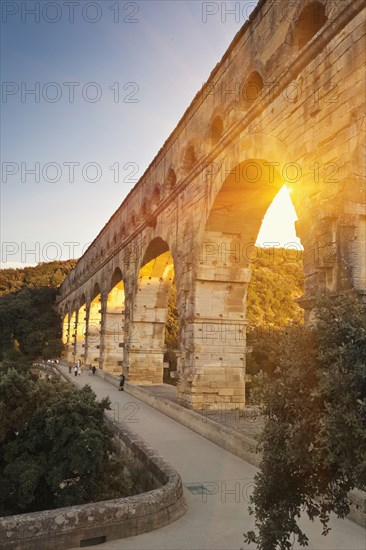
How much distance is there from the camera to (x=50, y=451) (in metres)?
6.41

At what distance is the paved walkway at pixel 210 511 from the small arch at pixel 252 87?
7.46m

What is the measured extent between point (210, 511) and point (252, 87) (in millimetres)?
8579

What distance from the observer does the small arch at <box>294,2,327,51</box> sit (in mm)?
7926

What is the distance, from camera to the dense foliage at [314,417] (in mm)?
3244

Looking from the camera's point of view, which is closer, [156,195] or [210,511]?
[210,511]

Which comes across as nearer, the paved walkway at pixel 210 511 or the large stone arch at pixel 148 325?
the paved walkway at pixel 210 511

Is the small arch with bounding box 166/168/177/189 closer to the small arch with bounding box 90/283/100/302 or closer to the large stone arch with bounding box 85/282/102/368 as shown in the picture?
the small arch with bounding box 90/283/100/302

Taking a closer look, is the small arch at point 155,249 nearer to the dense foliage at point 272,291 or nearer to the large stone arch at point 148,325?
the large stone arch at point 148,325

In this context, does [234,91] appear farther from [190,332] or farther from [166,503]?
[166,503]

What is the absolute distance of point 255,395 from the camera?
4141 millimetres

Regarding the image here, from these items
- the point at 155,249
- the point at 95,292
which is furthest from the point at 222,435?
the point at 95,292

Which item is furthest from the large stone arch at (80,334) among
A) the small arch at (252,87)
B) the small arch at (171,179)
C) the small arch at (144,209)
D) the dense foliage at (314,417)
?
the dense foliage at (314,417)

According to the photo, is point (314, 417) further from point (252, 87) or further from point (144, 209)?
point (144, 209)

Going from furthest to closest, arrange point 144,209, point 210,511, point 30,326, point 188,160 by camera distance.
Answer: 1. point 30,326
2. point 144,209
3. point 188,160
4. point 210,511
